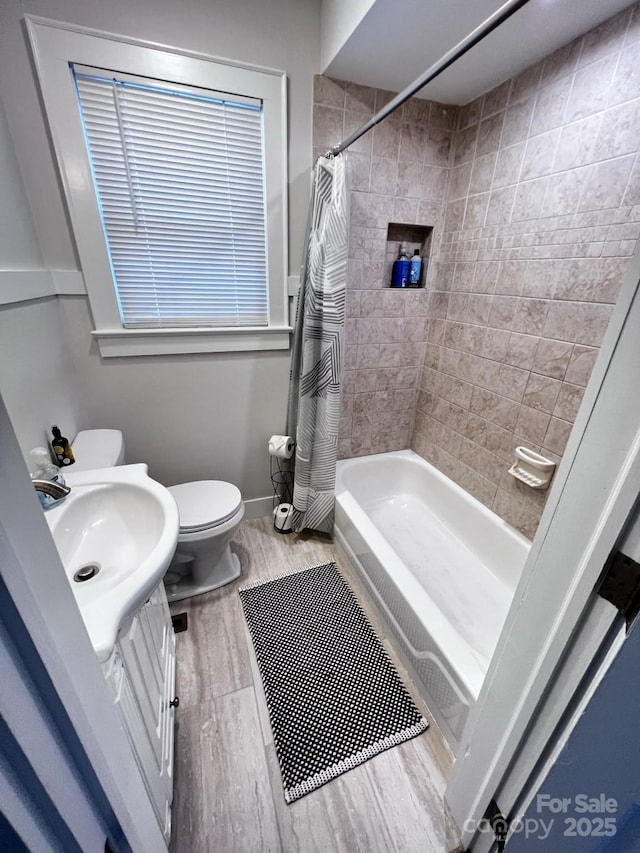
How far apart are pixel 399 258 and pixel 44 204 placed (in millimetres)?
1647

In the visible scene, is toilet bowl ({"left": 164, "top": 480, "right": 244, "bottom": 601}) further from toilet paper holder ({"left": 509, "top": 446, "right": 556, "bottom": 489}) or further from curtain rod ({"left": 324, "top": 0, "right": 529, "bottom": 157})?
curtain rod ({"left": 324, "top": 0, "right": 529, "bottom": 157})

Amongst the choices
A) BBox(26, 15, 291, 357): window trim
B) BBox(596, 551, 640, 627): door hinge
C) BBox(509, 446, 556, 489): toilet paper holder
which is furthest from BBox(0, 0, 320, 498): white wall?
BBox(596, 551, 640, 627): door hinge

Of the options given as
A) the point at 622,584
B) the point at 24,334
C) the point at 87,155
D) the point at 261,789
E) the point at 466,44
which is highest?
the point at 466,44

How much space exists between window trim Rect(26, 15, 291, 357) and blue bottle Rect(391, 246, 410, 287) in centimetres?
65

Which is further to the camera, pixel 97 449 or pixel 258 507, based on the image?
pixel 258 507

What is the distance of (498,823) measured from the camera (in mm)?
802

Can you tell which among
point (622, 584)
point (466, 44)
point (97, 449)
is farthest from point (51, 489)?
point (466, 44)

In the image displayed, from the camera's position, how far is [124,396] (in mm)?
1671

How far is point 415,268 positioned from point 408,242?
0.17m

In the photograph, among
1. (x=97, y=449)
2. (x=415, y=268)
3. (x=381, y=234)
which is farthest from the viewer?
(x=415, y=268)

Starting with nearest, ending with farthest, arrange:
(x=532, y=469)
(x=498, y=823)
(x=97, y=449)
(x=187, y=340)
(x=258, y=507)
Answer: (x=498, y=823) → (x=97, y=449) → (x=532, y=469) → (x=187, y=340) → (x=258, y=507)

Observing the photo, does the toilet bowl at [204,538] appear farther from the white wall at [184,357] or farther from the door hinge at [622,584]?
the door hinge at [622,584]

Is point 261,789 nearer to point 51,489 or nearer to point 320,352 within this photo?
point 51,489

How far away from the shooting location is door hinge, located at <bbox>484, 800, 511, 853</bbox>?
783 mm
